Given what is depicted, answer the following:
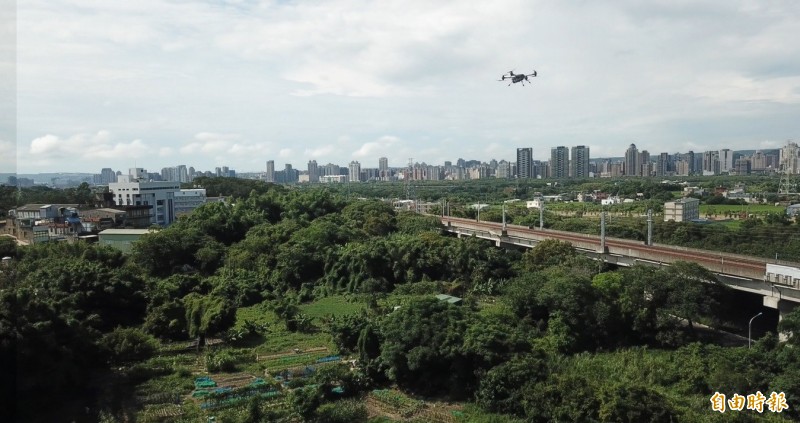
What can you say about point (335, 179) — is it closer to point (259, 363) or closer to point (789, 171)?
point (789, 171)

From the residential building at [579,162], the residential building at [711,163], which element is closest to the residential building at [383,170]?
the residential building at [579,162]

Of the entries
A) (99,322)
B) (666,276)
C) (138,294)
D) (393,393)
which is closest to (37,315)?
(99,322)

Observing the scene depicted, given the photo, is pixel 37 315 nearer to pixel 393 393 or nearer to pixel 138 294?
pixel 138 294

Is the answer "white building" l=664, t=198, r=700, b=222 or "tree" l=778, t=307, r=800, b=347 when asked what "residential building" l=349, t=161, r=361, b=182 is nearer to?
"white building" l=664, t=198, r=700, b=222

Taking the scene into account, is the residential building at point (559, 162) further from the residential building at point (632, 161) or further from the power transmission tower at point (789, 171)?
the power transmission tower at point (789, 171)

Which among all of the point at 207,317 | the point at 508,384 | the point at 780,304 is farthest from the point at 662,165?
the point at 207,317

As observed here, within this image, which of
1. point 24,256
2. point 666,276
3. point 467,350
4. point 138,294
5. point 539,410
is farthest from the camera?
point 24,256
